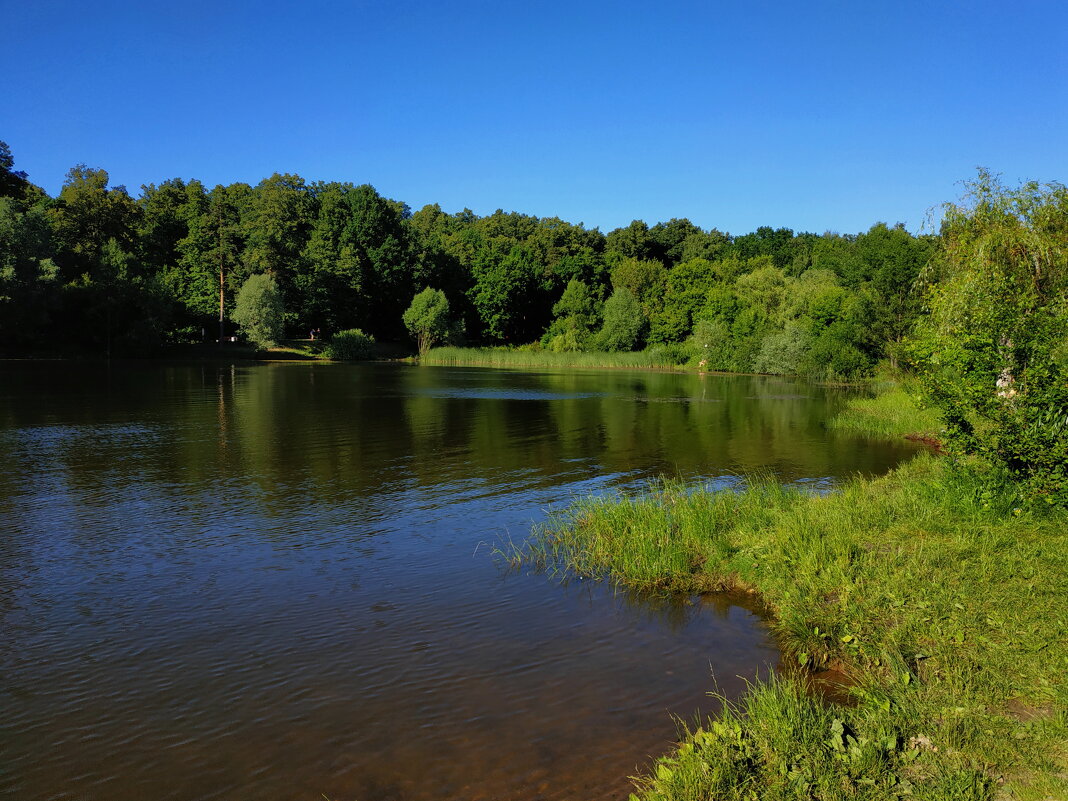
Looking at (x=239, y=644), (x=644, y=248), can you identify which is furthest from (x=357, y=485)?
(x=644, y=248)

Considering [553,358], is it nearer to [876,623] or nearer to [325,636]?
[325,636]

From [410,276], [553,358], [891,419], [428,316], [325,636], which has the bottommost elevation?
[325,636]

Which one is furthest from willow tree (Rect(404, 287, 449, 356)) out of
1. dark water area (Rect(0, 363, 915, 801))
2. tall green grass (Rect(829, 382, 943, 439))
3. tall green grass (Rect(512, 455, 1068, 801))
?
tall green grass (Rect(512, 455, 1068, 801))

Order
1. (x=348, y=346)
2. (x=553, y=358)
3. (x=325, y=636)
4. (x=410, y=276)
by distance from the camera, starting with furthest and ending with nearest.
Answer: (x=410, y=276), (x=348, y=346), (x=553, y=358), (x=325, y=636)

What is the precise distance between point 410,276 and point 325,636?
101 metres

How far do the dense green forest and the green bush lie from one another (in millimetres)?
5890

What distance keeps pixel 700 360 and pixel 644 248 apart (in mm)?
48566

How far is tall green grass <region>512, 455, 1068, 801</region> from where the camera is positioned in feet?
16.8

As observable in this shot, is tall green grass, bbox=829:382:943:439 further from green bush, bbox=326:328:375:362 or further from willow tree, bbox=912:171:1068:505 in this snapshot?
green bush, bbox=326:328:375:362

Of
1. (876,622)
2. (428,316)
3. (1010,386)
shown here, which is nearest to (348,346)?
(428,316)

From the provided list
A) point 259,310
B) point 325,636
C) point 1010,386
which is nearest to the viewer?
point 325,636

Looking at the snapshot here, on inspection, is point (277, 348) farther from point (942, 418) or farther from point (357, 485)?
point (942, 418)

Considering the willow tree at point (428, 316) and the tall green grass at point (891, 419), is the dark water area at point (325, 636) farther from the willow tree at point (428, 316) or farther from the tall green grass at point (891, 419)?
the willow tree at point (428, 316)

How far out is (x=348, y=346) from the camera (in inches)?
3565
